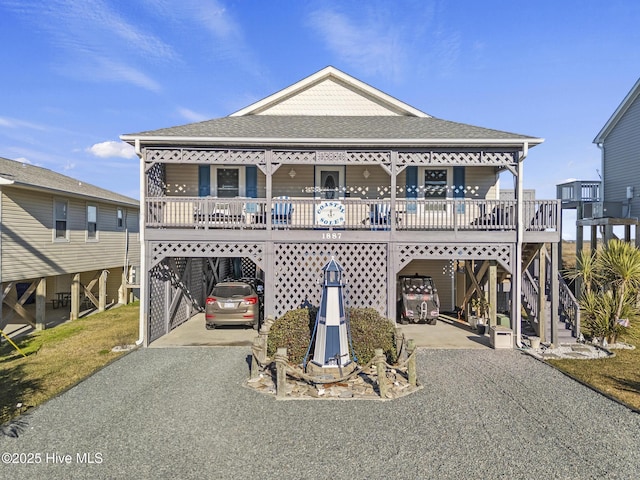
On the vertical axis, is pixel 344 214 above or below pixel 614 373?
above

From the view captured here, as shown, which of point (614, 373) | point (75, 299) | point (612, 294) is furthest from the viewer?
point (75, 299)

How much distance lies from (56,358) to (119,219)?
1021 cm

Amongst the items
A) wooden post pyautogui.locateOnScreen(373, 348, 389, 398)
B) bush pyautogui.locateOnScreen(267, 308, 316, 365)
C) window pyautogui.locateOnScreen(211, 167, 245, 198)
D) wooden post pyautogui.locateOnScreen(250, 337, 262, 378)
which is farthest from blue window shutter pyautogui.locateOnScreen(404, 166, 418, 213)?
wooden post pyautogui.locateOnScreen(250, 337, 262, 378)

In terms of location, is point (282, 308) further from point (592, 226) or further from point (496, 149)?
point (592, 226)

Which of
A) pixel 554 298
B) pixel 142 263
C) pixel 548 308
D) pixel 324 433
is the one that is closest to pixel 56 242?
pixel 142 263

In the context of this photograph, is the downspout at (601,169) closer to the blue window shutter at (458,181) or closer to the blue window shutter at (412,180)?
the blue window shutter at (458,181)

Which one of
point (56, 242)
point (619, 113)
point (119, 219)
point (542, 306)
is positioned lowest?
point (542, 306)

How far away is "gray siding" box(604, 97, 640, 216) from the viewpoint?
17.7 metres

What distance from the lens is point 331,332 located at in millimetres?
7367

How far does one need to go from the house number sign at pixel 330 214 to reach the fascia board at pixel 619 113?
676 inches

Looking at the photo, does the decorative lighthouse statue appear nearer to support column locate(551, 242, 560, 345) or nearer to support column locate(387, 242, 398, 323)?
support column locate(387, 242, 398, 323)

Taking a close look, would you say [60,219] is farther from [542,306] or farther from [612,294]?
[612,294]

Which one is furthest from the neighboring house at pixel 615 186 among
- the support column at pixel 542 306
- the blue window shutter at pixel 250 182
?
the blue window shutter at pixel 250 182

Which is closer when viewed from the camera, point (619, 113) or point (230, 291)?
point (230, 291)
